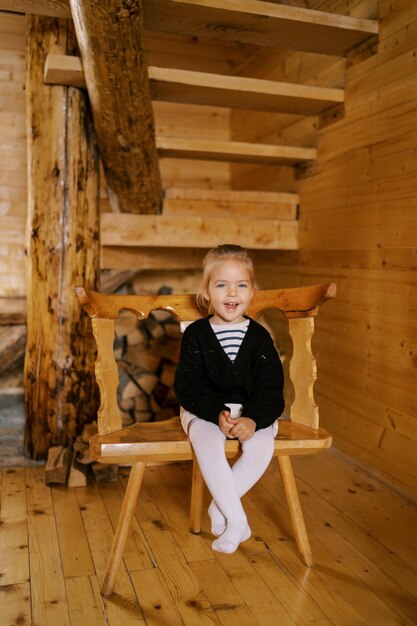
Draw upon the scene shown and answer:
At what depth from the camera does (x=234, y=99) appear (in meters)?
2.47

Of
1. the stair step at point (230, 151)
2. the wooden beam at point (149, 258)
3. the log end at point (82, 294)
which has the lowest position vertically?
the log end at point (82, 294)

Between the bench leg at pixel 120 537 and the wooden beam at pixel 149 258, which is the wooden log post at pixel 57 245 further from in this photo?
the bench leg at pixel 120 537

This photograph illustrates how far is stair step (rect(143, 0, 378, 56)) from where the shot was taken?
2082 millimetres

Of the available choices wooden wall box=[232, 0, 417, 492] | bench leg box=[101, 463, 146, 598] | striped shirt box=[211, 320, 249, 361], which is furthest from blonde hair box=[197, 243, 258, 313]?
wooden wall box=[232, 0, 417, 492]

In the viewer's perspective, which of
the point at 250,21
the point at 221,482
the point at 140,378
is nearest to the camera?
the point at 221,482

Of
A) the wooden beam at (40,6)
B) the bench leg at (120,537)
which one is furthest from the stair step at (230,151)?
the bench leg at (120,537)

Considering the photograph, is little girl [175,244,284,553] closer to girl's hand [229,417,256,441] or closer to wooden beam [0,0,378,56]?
girl's hand [229,417,256,441]

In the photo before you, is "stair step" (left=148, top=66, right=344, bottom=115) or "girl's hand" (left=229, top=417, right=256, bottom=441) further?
"stair step" (left=148, top=66, right=344, bottom=115)

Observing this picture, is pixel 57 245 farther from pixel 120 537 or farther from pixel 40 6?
pixel 120 537

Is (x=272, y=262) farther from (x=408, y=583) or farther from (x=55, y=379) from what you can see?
(x=408, y=583)

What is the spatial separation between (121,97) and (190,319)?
0.86m

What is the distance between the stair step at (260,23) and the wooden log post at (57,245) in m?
0.53

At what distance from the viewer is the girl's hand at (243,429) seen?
1.56 metres

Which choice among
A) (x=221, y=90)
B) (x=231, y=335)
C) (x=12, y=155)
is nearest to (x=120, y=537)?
(x=231, y=335)
